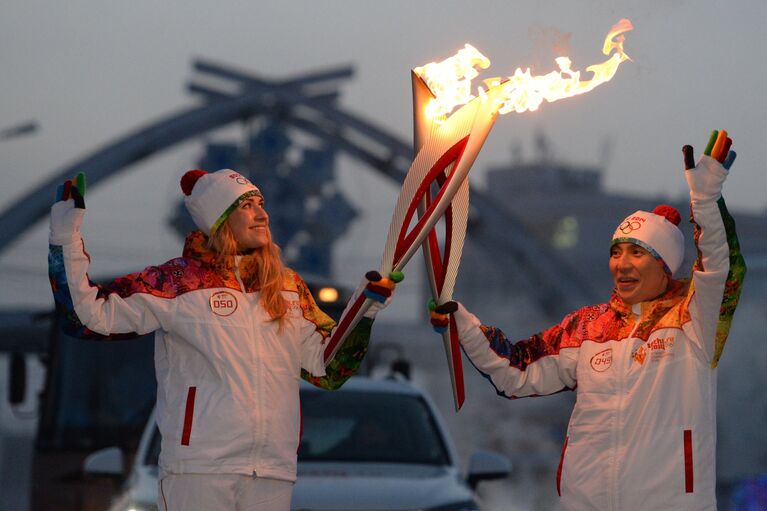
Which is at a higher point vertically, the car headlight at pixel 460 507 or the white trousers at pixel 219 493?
the white trousers at pixel 219 493

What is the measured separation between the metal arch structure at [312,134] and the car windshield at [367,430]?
87.6ft

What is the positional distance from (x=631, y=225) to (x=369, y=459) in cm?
223

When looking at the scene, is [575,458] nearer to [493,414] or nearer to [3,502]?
[3,502]

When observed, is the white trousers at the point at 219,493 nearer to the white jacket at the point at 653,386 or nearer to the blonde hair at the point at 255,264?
the blonde hair at the point at 255,264

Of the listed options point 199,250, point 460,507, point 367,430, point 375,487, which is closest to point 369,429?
point 367,430

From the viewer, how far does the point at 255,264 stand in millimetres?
4281

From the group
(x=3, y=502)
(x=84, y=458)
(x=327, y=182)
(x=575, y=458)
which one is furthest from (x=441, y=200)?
(x=327, y=182)

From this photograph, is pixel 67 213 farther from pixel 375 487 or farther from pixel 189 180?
pixel 375 487

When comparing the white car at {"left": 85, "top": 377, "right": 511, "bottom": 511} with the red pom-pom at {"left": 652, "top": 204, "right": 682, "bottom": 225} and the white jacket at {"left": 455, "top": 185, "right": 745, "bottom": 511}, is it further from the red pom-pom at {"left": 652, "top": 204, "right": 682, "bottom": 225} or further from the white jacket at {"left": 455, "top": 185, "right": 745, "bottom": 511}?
the red pom-pom at {"left": 652, "top": 204, "right": 682, "bottom": 225}

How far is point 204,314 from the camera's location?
163 inches

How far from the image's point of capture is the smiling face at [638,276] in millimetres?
4234

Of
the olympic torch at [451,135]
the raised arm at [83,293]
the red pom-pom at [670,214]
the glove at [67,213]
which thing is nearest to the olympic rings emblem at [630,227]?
the red pom-pom at [670,214]

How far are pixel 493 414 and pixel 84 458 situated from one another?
Result: 108ft

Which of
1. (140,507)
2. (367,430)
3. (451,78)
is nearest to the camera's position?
(451,78)
